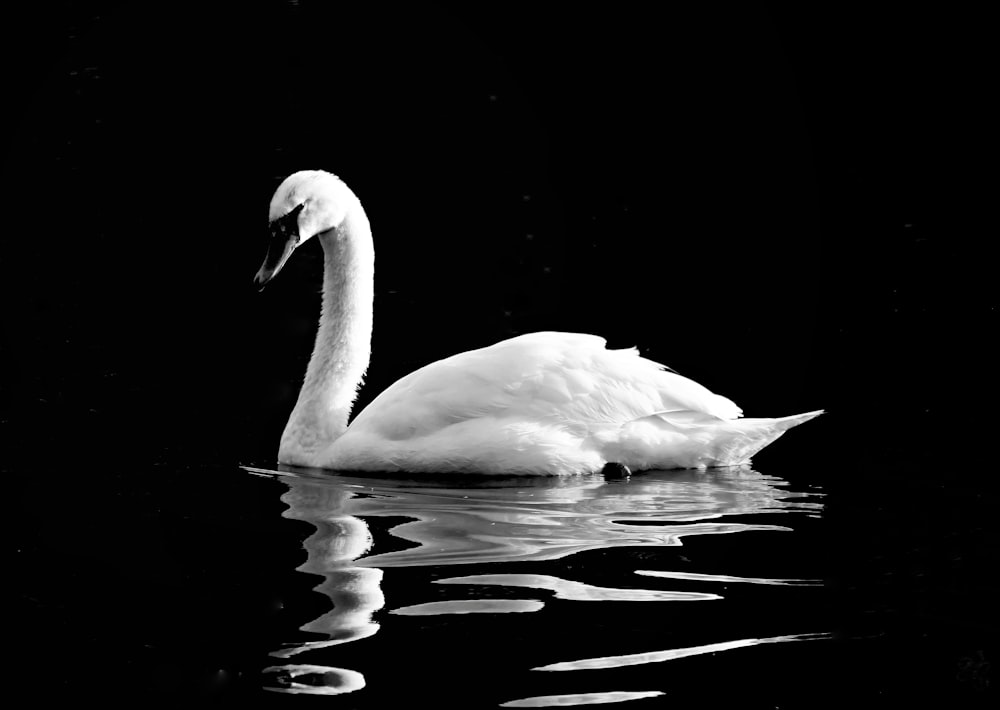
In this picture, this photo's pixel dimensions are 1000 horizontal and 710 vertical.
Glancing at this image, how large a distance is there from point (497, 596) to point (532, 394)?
104 inches

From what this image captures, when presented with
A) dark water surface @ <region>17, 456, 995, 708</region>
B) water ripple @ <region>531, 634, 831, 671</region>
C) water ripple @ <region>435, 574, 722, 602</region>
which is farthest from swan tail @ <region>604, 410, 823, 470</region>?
water ripple @ <region>531, 634, 831, 671</region>

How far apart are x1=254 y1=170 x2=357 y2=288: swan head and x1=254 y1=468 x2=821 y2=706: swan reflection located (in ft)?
3.96

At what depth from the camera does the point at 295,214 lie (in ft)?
29.2

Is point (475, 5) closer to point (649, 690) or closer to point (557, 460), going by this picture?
point (557, 460)

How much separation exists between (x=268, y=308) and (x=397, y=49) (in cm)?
1527

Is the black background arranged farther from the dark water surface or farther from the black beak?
the black beak

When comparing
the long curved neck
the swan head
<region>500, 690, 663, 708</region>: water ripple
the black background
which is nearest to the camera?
<region>500, 690, 663, 708</region>: water ripple

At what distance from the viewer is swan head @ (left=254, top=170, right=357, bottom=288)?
29.0 ft

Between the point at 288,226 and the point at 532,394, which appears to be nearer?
the point at 532,394

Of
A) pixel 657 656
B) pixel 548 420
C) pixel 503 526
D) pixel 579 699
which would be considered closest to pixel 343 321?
pixel 548 420

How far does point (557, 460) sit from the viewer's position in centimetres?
824

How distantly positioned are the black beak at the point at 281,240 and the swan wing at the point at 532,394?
1068 millimetres

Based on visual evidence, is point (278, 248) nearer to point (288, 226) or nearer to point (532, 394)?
point (288, 226)

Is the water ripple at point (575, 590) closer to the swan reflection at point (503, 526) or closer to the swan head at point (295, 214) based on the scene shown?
the swan reflection at point (503, 526)
